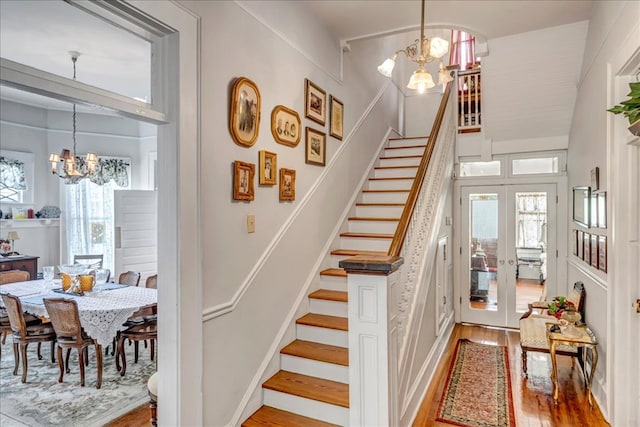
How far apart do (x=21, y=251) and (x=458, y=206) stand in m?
6.65

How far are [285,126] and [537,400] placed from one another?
10.5 ft

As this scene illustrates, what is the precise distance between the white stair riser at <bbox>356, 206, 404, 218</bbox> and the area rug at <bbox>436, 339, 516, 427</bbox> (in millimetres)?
1719

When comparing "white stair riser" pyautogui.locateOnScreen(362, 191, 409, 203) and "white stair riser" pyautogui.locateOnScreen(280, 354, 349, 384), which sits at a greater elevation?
"white stair riser" pyautogui.locateOnScreen(362, 191, 409, 203)

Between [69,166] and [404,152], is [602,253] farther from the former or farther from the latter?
[69,166]

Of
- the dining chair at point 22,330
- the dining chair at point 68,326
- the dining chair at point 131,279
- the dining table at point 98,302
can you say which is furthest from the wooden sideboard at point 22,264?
the dining chair at point 68,326

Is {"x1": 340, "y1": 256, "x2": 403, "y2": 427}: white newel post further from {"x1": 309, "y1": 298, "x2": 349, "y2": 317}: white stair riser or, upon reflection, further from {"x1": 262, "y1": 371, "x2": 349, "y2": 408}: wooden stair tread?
{"x1": 309, "y1": 298, "x2": 349, "y2": 317}: white stair riser

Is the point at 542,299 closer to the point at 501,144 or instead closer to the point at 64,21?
the point at 501,144

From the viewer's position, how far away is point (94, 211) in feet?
20.9

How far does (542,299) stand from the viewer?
5.17m

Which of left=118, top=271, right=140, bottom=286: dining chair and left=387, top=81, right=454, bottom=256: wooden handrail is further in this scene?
left=118, top=271, right=140, bottom=286: dining chair

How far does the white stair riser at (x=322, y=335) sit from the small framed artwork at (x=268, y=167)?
1.26m

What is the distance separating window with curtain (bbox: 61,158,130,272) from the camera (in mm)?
6125

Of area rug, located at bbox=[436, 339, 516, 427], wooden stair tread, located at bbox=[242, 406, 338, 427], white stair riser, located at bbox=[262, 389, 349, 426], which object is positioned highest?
white stair riser, located at bbox=[262, 389, 349, 426]

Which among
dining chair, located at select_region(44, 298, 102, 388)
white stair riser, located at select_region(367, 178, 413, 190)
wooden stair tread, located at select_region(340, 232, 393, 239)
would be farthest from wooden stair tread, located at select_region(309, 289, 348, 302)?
dining chair, located at select_region(44, 298, 102, 388)
